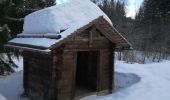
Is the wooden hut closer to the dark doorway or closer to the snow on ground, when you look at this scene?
the dark doorway

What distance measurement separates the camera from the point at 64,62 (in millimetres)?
8992

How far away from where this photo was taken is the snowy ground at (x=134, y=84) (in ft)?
32.5

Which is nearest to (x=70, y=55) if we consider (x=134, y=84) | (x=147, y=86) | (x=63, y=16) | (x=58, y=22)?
(x=58, y=22)

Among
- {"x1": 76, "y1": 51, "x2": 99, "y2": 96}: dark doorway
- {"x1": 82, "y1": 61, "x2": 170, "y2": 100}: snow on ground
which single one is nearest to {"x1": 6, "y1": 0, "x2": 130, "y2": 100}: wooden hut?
{"x1": 76, "y1": 51, "x2": 99, "y2": 96}: dark doorway

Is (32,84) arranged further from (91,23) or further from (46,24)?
(91,23)

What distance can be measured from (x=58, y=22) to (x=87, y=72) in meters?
3.17

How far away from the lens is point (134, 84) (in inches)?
428

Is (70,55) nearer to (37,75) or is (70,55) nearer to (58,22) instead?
→ (58,22)

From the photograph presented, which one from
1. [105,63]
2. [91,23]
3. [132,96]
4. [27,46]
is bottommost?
[132,96]

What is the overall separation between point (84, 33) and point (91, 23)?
22.3 inches

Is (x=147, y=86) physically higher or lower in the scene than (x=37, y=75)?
lower

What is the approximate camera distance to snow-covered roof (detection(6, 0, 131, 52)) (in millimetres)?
8875

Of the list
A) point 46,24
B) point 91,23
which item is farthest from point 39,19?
point 91,23

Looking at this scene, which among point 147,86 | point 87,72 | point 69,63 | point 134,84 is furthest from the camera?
point 87,72
